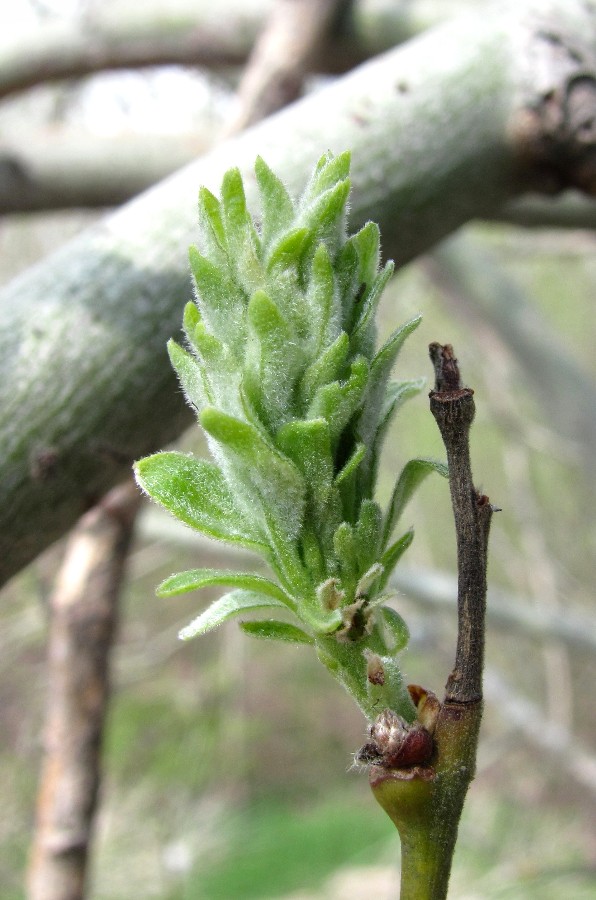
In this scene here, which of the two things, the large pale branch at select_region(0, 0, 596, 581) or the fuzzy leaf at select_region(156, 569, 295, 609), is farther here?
the large pale branch at select_region(0, 0, 596, 581)

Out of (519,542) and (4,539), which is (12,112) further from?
(519,542)

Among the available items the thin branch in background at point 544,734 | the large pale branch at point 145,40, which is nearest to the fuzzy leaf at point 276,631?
the large pale branch at point 145,40

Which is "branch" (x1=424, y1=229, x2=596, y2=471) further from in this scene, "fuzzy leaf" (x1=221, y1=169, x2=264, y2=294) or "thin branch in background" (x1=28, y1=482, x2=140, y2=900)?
"fuzzy leaf" (x1=221, y1=169, x2=264, y2=294)

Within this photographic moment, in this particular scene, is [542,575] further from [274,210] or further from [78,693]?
[274,210]

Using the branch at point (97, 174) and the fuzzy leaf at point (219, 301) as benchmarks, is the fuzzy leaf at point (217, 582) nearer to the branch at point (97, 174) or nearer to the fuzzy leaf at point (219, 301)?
the fuzzy leaf at point (219, 301)

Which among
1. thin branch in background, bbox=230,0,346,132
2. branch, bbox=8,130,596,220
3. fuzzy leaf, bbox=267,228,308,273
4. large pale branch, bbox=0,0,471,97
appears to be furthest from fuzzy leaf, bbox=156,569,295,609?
large pale branch, bbox=0,0,471,97

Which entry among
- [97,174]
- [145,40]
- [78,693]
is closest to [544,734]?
[78,693]
